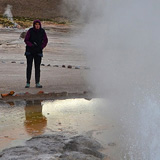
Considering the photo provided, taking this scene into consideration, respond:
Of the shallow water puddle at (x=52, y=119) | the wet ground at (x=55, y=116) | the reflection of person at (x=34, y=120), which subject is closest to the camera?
the wet ground at (x=55, y=116)

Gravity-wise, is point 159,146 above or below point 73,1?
below

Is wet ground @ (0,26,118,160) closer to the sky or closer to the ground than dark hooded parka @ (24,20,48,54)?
closer to the ground

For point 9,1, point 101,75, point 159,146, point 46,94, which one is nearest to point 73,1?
point 101,75

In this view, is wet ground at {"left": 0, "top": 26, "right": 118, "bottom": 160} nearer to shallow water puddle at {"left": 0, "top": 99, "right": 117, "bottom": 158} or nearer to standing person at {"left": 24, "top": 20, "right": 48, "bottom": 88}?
shallow water puddle at {"left": 0, "top": 99, "right": 117, "bottom": 158}

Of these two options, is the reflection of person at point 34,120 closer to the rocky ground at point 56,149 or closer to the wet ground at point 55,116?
the wet ground at point 55,116

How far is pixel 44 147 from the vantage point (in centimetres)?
493

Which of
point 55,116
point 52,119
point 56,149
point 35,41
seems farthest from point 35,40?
point 56,149

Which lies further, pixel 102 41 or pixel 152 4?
pixel 102 41

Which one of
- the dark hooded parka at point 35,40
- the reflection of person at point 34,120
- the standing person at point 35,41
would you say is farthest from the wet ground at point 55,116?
the dark hooded parka at point 35,40

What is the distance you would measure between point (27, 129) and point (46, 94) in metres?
2.19

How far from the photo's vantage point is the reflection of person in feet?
19.6

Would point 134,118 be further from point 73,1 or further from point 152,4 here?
point 73,1

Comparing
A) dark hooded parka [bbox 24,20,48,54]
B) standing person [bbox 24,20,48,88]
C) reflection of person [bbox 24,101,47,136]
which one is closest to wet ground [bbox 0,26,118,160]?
reflection of person [bbox 24,101,47,136]

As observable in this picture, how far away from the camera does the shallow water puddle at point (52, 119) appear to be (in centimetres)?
581
